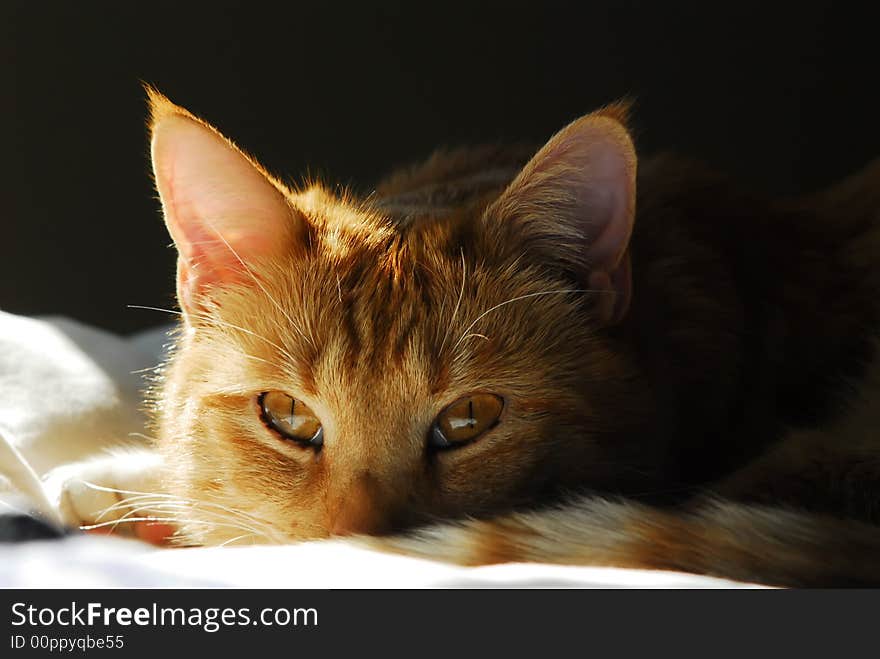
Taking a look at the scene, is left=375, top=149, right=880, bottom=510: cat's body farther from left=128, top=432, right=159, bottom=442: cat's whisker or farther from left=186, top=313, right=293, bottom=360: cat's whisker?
left=128, top=432, right=159, bottom=442: cat's whisker

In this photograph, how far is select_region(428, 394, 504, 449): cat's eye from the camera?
3.70 ft

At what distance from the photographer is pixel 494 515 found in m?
1.08

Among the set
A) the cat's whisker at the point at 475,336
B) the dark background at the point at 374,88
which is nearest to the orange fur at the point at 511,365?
the cat's whisker at the point at 475,336

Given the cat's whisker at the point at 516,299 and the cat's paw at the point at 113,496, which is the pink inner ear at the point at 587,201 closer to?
the cat's whisker at the point at 516,299

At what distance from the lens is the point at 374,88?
239 cm

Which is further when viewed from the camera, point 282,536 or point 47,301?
point 47,301

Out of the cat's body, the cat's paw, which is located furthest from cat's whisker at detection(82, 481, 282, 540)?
the cat's body

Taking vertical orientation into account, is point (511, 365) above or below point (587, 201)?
below

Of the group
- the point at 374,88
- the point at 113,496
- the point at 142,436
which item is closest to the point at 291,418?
the point at 113,496

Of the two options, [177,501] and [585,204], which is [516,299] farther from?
[177,501]

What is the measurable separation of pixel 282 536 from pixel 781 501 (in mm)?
594

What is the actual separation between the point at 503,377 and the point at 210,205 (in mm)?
465
